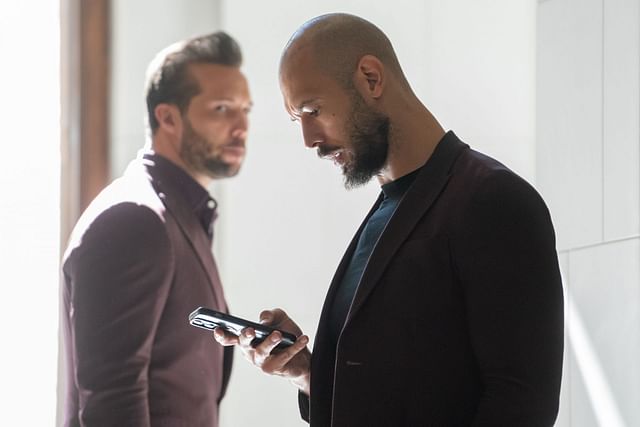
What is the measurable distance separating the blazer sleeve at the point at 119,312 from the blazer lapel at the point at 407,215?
148 cm

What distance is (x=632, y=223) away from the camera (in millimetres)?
2930

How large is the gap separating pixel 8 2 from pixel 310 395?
243 centimetres

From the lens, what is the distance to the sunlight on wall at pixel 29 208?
12.4 feet

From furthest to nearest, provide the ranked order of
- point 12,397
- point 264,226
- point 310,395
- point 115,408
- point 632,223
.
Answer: point 12,397 → point 264,226 → point 115,408 → point 632,223 → point 310,395

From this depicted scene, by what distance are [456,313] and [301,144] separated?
1.76 metres

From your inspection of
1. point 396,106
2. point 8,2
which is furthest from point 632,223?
point 8,2

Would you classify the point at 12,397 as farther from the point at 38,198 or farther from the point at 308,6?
the point at 308,6

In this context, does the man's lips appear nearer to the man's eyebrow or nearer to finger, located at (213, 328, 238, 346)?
the man's eyebrow

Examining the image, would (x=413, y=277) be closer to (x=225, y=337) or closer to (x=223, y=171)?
(x=225, y=337)

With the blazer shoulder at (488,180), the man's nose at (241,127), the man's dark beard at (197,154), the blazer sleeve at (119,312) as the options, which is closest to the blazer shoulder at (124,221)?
the blazer sleeve at (119,312)

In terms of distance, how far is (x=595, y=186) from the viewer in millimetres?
3064

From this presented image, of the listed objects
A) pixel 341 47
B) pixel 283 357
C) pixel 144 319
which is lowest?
pixel 144 319

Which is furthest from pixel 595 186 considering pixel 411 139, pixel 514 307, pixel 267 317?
pixel 514 307

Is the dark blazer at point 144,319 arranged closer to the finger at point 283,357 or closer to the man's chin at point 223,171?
the man's chin at point 223,171
